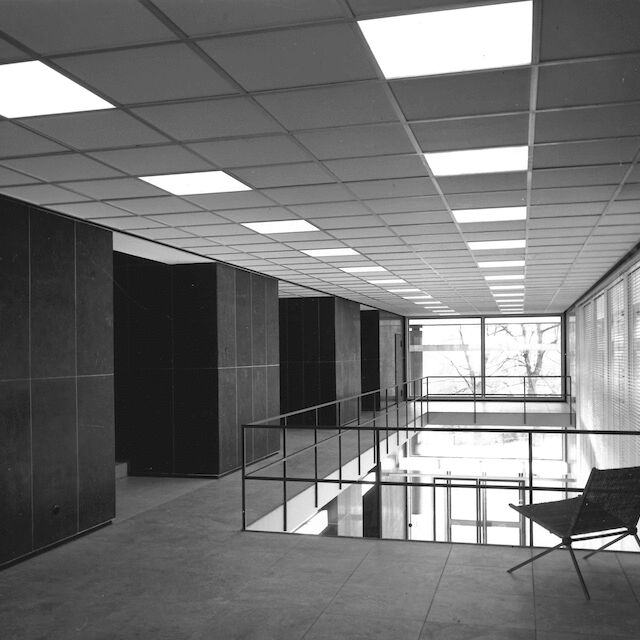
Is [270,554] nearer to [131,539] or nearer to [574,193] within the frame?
[131,539]

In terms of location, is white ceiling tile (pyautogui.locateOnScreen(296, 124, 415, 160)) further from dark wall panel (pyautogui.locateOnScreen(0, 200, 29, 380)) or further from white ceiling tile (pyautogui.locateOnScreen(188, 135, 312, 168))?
dark wall panel (pyautogui.locateOnScreen(0, 200, 29, 380))

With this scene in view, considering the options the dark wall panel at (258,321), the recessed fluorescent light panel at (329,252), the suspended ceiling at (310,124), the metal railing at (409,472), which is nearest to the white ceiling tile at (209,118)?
the suspended ceiling at (310,124)

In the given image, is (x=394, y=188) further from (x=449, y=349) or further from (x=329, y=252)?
(x=449, y=349)

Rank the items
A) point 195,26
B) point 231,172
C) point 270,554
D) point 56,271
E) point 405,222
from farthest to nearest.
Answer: point 405,222
point 56,271
point 270,554
point 231,172
point 195,26

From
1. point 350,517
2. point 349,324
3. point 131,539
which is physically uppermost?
point 349,324

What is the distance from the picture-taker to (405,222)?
6.25 meters

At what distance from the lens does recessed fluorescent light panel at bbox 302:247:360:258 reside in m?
7.86

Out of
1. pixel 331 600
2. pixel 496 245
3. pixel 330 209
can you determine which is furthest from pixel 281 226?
pixel 331 600

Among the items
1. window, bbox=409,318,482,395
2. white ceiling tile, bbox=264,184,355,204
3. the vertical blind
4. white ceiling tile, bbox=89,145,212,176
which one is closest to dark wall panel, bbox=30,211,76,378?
white ceiling tile, bbox=89,145,212,176

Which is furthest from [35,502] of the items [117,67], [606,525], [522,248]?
[522,248]

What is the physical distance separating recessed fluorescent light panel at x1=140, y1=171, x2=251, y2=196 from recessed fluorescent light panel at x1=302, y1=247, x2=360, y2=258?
2.84m

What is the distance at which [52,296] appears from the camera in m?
5.46

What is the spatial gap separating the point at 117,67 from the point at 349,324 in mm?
12282

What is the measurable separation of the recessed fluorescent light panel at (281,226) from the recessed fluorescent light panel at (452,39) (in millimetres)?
3260
